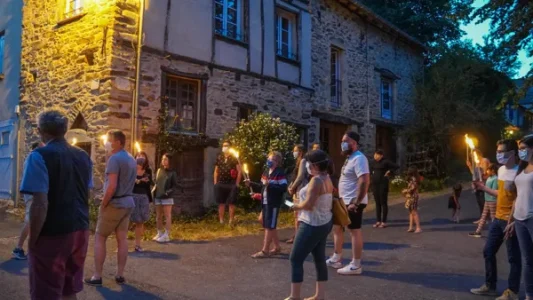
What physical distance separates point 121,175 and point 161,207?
328 cm

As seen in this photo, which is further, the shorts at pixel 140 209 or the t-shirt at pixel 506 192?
the shorts at pixel 140 209

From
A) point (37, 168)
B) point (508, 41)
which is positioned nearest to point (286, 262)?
point (37, 168)

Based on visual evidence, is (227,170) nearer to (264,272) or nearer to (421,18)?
(264,272)

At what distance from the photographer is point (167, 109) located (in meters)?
10.7

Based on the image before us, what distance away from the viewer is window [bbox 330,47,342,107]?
54.0ft

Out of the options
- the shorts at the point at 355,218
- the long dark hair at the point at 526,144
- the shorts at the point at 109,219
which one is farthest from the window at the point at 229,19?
the long dark hair at the point at 526,144

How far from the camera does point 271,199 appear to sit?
688cm

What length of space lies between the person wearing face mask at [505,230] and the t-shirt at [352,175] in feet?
4.80

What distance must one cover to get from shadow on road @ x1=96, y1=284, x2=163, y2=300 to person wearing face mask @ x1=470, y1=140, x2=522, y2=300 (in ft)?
11.5

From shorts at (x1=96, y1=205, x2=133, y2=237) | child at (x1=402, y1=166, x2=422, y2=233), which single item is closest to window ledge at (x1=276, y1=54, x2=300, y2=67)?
child at (x1=402, y1=166, x2=422, y2=233)

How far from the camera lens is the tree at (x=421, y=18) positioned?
879 inches

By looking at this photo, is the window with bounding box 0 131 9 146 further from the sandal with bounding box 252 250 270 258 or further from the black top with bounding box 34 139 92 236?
the black top with bounding box 34 139 92 236

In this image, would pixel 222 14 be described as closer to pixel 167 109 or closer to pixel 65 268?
pixel 167 109

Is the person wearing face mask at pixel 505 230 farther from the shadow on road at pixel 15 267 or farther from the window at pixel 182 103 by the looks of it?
the window at pixel 182 103
